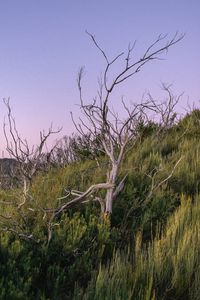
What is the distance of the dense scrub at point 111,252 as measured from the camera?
3672 mm

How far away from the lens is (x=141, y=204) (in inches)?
241

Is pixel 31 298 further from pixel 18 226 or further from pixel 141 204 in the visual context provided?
pixel 141 204

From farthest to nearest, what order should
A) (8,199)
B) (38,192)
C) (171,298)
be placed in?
(8,199) → (38,192) → (171,298)

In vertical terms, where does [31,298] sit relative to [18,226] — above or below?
below

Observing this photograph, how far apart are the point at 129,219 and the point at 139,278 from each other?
220 centimetres

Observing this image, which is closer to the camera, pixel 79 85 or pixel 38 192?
pixel 79 85

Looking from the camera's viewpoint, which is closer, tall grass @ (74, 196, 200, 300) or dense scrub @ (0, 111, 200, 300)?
tall grass @ (74, 196, 200, 300)

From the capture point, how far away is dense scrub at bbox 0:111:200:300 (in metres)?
3.67

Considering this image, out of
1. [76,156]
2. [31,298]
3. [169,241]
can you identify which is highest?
[76,156]

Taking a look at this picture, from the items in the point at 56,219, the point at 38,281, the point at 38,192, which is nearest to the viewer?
the point at 38,281

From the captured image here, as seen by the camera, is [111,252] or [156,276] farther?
[111,252]

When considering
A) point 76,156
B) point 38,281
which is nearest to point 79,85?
point 38,281

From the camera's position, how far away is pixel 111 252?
16.1 feet

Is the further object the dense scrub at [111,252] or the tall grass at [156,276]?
the dense scrub at [111,252]
